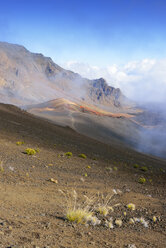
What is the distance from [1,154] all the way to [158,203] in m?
7.69

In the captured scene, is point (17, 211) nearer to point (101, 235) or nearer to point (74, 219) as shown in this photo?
point (74, 219)

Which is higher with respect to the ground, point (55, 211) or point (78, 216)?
point (78, 216)

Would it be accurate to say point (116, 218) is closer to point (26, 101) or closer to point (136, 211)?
point (136, 211)

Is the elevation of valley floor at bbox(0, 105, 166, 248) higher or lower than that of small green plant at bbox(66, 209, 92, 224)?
lower

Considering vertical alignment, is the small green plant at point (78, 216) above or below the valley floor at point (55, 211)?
above

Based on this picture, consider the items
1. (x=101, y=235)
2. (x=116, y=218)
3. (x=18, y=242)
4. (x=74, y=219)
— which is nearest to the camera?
(x=18, y=242)

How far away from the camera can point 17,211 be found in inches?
240

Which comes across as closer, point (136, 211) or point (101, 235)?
point (101, 235)

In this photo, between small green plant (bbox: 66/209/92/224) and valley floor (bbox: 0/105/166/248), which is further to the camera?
small green plant (bbox: 66/209/92/224)

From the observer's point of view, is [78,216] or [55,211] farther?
[55,211]

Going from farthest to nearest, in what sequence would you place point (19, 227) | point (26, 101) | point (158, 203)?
1. point (26, 101)
2. point (158, 203)
3. point (19, 227)

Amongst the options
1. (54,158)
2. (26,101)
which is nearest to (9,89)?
(26,101)

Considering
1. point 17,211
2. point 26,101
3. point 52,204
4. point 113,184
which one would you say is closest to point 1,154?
point 113,184

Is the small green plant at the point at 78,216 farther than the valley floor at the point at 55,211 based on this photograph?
Yes
